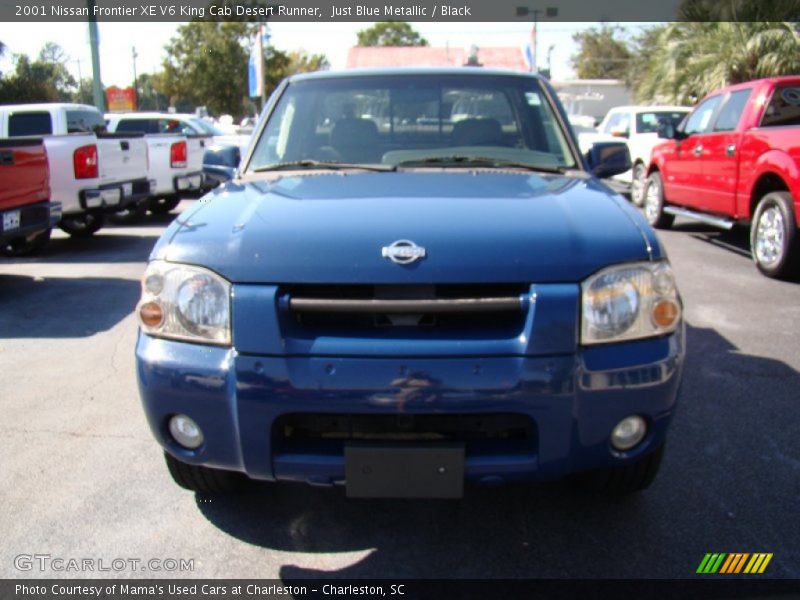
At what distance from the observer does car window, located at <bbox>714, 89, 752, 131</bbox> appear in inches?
323

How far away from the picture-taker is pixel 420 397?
2.37 meters

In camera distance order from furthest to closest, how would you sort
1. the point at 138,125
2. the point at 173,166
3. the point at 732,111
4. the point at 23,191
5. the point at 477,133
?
the point at 138,125, the point at 173,166, the point at 732,111, the point at 23,191, the point at 477,133

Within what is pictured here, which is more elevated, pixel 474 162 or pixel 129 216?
pixel 474 162

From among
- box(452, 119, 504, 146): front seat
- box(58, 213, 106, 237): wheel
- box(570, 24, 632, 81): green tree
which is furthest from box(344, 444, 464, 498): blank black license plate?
box(570, 24, 632, 81): green tree

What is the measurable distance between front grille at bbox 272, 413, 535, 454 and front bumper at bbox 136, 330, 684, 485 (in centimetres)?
1

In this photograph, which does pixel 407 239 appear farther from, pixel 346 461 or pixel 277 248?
pixel 346 461

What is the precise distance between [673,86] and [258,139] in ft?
57.5

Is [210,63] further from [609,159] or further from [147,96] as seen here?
[609,159]

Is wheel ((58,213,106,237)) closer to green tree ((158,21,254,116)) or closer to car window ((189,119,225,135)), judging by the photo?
car window ((189,119,225,135))

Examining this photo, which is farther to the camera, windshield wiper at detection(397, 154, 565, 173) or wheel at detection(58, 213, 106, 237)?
wheel at detection(58, 213, 106, 237)

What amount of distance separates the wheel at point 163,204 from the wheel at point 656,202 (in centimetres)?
772

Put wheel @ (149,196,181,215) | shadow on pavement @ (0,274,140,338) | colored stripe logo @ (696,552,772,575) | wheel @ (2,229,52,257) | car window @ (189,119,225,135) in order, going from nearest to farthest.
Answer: colored stripe logo @ (696,552,772,575) → shadow on pavement @ (0,274,140,338) → wheel @ (2,229,52,257) → wheel @ (149,196,181,215) → car window @ (189,119,225,135)

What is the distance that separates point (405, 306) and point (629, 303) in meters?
0.74

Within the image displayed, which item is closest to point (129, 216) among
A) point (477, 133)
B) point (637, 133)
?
point (637, 133)
